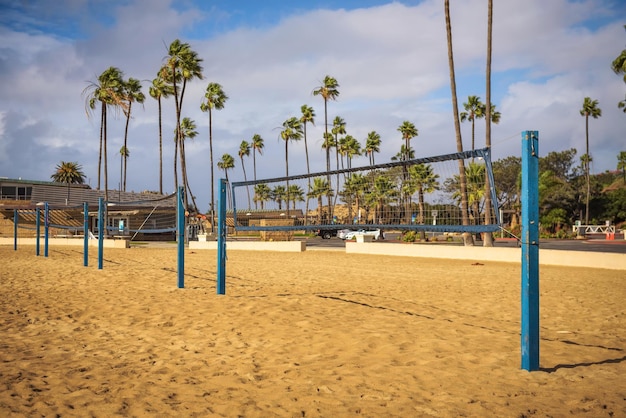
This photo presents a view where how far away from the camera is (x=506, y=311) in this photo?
312 inches

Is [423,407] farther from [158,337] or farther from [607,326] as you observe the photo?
[607,326]

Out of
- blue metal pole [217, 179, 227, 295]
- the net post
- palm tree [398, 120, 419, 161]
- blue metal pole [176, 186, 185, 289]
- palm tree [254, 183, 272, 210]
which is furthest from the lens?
palm tree [254, 183, 272, 210]

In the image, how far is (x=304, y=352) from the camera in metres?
5.42

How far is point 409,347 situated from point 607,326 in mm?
3349

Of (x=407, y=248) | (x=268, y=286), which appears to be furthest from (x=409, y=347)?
(x=407, y=248)

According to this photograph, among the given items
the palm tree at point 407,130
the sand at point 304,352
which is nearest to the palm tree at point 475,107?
the palm tree at point 407,130

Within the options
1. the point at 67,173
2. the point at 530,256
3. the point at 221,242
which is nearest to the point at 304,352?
the point at 530,256

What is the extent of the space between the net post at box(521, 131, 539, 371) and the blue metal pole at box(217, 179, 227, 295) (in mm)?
6337

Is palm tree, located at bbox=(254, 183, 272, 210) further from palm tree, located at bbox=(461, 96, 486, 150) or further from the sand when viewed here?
the sand

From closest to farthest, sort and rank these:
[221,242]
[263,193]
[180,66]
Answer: [221,242] → [180,66] → [263,193]

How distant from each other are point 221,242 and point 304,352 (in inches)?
201

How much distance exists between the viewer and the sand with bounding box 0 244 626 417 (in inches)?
153

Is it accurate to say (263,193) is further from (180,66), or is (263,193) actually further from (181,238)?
(181,238)

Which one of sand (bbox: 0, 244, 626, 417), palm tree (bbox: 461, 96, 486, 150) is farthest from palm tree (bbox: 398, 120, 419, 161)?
sand (bbox: 0, 244, 626, 417)
